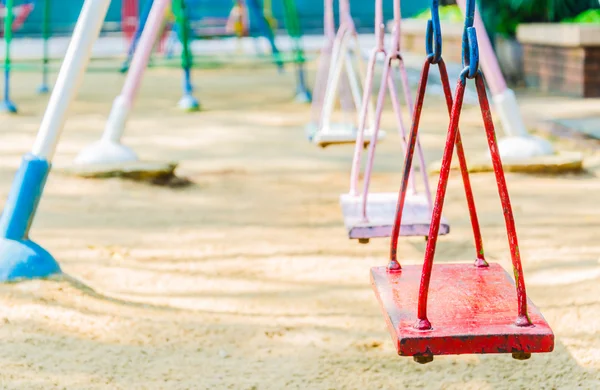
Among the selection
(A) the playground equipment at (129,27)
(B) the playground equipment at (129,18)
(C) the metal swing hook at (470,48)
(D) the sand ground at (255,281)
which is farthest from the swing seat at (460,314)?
(B) the playground equipment at (129,18)

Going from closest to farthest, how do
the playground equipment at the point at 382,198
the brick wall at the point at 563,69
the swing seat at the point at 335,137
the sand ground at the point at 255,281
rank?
the sand ground at the point at 255,281 < the playground equipment at the point at 382,198 < the swing seat at the point at 335,137 < the brick wall at the point at 563,69

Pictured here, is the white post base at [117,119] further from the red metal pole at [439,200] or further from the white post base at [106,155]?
the red metal pole at [439,200]

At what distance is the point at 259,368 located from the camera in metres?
1.62

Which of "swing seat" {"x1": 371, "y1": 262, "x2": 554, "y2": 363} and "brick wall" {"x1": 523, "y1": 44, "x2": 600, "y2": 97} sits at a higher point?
"swing seat" {"x1": 371, "y1": 262, "x2": 554, "y2": 363}

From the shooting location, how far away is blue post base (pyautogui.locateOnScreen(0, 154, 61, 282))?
1.99 meters

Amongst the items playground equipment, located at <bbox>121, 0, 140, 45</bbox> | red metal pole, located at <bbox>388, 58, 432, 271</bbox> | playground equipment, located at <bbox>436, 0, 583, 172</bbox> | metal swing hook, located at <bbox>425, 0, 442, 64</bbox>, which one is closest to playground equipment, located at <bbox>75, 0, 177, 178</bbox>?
playground equipment, located at <bbox>436, 0, 583, 172</bbox>

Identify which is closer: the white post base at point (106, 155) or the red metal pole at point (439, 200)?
the red metal pole at point (439, 200)

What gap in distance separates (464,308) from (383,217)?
2.28 feet

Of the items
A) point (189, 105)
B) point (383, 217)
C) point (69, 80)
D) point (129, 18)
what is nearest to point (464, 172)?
point (383, 217)

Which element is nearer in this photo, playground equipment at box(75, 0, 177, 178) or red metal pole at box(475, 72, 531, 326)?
red metal pole at box(475, 72, 531, 326)

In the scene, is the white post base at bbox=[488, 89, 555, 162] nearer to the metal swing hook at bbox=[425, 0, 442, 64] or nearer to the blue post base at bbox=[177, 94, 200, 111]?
the metal swing hook at bbox=[425, 0, 442, 64]

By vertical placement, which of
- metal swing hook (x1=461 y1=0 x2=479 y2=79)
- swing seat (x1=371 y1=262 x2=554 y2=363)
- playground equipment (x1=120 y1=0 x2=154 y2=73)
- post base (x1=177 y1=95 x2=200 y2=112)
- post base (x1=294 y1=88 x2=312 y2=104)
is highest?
metal swing hook (x1=461 y1=0 x2=479 y2=79)

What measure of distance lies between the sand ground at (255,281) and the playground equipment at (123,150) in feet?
0.19

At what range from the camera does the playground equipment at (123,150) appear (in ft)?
11.0
